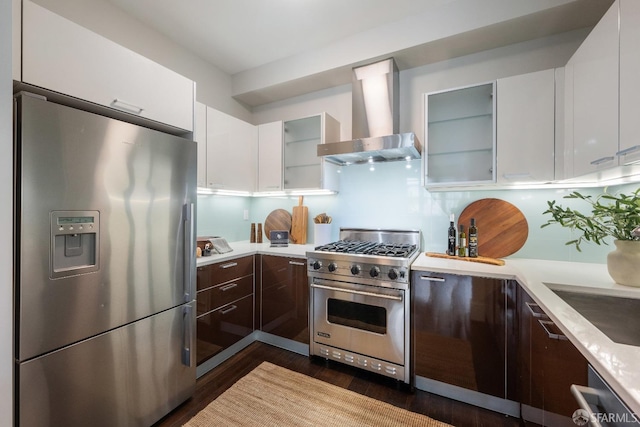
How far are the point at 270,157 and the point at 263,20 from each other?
3.80ft

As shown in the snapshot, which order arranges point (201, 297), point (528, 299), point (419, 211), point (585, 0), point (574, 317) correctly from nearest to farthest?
point (574, 317) < point (528, 299) < point (585, 0) < point (201, 297) < point (419, 211)

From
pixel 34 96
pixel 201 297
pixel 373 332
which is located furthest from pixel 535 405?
pixel 34 96

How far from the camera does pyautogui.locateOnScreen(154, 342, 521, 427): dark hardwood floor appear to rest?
1.64 m

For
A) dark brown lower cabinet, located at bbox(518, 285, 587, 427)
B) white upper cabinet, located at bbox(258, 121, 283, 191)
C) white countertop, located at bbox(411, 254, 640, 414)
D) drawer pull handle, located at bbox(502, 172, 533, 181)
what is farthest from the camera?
white upper cabinet, located at bbox(258, 121, 283, 191)

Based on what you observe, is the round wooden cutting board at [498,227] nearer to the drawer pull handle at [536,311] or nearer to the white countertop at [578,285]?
the white countertop at [578,285]

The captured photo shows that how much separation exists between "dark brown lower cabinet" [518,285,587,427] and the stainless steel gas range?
2.12 ft

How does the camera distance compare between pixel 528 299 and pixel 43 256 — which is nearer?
pixel 43 256

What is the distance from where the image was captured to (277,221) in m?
3.02

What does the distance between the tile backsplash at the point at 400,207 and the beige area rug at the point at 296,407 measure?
51.3 inches

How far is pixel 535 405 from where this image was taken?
123 cm

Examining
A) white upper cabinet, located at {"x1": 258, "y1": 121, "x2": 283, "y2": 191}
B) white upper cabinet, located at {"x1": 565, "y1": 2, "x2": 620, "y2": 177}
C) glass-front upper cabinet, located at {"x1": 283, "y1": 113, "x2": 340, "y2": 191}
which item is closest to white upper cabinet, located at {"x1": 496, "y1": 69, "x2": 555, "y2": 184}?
white upper cabinet, located at {"x1": 565, "y1": 2, "x2": 620, "y2": 177}

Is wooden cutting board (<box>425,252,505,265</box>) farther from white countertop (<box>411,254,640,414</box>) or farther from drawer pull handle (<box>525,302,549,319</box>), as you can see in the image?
drawer pull handle (<box>525,302,549,319</box>)

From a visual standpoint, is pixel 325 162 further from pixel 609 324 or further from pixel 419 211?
pixel 609 324

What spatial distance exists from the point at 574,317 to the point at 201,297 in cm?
205
